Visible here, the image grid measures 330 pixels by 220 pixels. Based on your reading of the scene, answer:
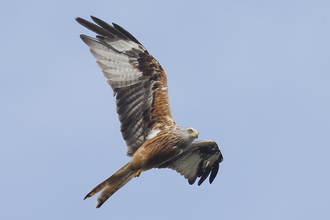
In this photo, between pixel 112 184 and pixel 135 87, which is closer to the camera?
pixel 112 184

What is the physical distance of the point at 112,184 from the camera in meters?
11.4

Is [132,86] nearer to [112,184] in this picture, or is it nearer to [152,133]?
[152,133]

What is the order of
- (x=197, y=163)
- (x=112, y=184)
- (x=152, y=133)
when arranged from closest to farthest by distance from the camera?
(x=112, y=184)
(x=152, y=133)
(x=197, y=163)

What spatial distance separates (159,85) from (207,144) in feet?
5.89

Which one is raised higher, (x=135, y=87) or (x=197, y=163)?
(x=135, y=87)

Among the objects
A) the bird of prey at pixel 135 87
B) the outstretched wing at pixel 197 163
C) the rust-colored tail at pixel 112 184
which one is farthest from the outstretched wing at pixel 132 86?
the outstretched wing at pixel 197 163

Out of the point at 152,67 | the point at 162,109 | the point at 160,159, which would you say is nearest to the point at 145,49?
the point at 152,67

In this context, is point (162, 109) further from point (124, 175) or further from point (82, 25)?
point (82, 25)

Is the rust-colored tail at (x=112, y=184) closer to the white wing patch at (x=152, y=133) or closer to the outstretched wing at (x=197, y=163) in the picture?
the white wing patch at (x=152, y=133)

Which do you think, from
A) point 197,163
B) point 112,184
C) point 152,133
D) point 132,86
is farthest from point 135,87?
point 197,163

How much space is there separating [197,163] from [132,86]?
249cm

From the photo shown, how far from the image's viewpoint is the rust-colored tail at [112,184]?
37.0 ft

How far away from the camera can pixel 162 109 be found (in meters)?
12.0

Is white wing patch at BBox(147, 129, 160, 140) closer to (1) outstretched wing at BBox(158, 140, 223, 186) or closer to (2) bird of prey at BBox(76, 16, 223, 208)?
(2) bird of prey at BBox(76, 16, 223, 208)
